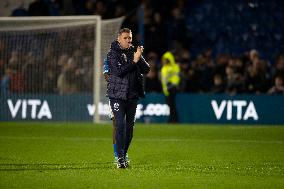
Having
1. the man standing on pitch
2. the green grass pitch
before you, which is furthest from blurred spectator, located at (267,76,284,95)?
the man standing on pitch

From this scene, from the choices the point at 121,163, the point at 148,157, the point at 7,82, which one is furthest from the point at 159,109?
the point at 121,163

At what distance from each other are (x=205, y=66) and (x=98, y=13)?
15.5 ft

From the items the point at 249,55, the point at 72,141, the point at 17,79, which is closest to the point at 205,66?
the point at 249,55

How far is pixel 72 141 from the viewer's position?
1783cm

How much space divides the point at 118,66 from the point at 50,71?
1321 cm

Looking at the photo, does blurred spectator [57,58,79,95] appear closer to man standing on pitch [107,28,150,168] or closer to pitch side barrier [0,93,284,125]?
pitch side barrier [0,93,284,125]

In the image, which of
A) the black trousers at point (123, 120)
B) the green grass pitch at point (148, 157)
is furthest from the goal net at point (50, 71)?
the black trousers at point (123, 120)

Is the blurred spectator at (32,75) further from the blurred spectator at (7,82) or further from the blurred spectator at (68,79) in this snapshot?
the blurred spectator at (68,79)

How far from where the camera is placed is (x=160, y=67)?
2759cm

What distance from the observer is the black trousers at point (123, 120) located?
1223 cm

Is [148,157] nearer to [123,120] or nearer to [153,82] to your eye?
[123,120]

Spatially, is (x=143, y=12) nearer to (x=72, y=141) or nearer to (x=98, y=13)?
(x=98, y=13)

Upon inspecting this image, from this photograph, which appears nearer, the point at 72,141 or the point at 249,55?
the point at 72,141

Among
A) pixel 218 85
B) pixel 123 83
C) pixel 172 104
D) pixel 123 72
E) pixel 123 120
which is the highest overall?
pixel 218 85
